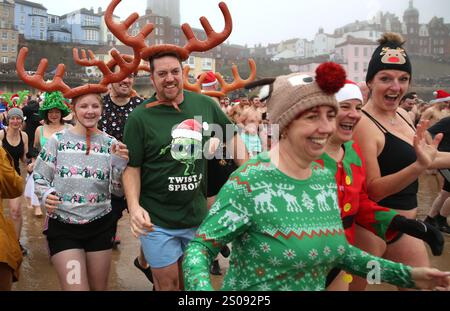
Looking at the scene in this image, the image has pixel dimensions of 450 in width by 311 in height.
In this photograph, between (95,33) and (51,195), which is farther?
(95,33)

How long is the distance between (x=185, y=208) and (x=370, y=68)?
69.3 inches

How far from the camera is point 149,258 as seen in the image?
364 centimetres

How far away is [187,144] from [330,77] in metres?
1.62

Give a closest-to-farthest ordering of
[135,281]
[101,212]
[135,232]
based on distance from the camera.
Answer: [135,232] < [101,212] < [135,281]

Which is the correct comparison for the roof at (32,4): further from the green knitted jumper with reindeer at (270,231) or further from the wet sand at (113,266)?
the green knitted jumper with reindeer at (270,231)

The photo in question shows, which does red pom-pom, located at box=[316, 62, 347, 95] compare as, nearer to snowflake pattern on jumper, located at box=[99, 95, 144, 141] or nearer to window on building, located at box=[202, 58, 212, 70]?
snowflake pattern on jumper, located at box=[99, 95, 144, 141]

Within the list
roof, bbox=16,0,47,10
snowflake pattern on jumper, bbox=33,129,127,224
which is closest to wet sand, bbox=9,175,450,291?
snowflake pattern on jumper, bbox=33,129,127,224

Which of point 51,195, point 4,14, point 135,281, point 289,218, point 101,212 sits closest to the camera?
point 289,218

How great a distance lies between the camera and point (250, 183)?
215cm

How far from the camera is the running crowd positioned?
2.14m

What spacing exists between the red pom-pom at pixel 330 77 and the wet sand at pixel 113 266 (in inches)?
99.2

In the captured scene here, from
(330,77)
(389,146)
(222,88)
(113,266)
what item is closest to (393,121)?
(389,146)
